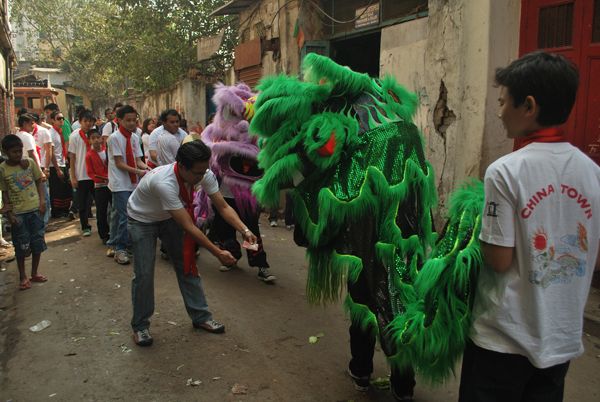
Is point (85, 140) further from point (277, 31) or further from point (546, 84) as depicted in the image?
point (546, 84)

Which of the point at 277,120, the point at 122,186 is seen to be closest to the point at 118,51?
the point at 122,186

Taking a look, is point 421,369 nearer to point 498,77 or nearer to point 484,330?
point 484,330

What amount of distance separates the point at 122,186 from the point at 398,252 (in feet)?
12.6

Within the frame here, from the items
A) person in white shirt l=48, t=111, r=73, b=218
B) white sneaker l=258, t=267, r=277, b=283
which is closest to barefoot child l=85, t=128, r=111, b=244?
person in white shirt l=48, t=111, r=73, b=218

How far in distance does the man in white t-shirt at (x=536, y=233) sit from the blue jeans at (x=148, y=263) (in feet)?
8.40

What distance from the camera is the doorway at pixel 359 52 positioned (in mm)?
8323

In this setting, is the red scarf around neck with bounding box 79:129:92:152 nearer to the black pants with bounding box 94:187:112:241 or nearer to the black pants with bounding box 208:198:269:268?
the black pants with bounding box 94:187:112:241

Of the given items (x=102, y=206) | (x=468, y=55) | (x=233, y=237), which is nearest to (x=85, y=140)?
(x=102, y=206)

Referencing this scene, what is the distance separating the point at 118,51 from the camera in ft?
55.3

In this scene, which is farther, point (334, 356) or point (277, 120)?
point (334, 356)

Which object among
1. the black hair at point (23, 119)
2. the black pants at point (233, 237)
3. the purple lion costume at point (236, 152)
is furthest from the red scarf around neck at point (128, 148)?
the black hair at point (23, 119)

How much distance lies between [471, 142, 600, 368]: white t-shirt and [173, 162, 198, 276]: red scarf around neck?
7.24ft

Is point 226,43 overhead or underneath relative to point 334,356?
overhead

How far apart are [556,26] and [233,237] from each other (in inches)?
150
